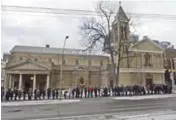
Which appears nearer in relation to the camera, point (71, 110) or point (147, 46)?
point (71, 110)

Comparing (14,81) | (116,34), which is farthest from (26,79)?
(116,34)

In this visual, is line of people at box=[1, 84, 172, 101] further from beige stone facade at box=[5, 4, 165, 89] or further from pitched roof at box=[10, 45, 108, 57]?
pitched roof at box=[10, 45, 108, 57]

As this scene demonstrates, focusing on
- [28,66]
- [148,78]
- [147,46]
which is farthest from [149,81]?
[28,66]

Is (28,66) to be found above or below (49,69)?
above

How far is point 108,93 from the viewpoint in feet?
104

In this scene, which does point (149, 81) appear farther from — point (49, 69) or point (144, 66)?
point (49, 69)

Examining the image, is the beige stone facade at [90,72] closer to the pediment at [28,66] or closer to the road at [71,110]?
the pediment at [28,66]

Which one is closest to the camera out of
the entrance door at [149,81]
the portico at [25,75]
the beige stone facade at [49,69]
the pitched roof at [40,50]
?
the portico at [25,75]

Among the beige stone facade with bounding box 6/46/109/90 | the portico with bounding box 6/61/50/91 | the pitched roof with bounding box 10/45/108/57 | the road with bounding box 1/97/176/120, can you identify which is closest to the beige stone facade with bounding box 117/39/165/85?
the beige stone facade with bounding box 6/46/109/90

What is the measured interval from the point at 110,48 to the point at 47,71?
22247mm

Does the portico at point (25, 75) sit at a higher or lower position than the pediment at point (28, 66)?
lower

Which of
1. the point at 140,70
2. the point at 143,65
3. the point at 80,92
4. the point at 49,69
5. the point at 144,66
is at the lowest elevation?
the point at 80,92

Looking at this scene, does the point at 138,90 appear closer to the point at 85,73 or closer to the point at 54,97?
the point at 54,97

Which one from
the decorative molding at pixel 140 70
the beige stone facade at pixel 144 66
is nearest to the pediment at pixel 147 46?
the beige stone facade at pixel 144 66
